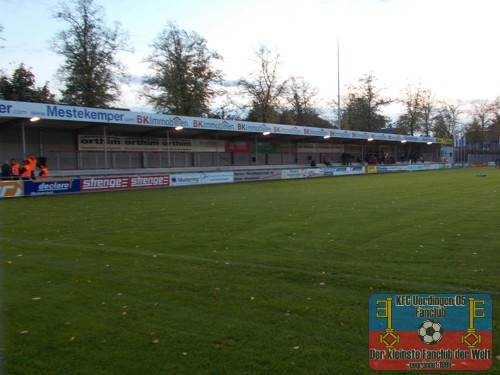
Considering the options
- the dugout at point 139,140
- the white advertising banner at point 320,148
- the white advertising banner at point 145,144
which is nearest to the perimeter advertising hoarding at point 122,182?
the dugout at point 139,140

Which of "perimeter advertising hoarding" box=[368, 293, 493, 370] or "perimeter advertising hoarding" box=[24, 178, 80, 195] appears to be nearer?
"perimeter advertising hoarding" box=[368, 293, 493, 370]

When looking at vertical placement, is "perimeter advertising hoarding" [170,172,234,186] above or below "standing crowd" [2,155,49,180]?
below

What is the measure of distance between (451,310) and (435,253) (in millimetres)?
3803

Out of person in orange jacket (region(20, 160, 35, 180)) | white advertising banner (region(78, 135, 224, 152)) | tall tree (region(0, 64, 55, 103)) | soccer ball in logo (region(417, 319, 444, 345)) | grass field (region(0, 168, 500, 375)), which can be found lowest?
grass field (region(0, 168, 500, 375))

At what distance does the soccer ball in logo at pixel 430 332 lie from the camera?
12.3ft

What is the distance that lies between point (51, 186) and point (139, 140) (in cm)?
1060

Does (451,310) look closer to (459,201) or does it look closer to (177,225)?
(177,225)

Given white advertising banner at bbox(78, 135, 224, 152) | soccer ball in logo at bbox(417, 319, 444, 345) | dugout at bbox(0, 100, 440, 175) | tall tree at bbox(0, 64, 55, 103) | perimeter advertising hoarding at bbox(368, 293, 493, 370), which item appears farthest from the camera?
tall tree at bbox(0, 64, 55, 103)

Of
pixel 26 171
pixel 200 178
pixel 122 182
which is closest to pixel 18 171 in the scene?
pixel 26 171

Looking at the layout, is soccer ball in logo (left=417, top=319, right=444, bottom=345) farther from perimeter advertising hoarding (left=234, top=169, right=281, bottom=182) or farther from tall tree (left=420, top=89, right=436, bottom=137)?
tall tree (left=420, top=89, right=436, bottom=137)

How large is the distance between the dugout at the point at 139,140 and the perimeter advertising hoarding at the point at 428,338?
21.7 metres

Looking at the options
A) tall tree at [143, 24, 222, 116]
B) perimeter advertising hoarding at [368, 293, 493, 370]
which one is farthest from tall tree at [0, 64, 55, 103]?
perimeter advertising hoarding at [368, 293, 493, 370]

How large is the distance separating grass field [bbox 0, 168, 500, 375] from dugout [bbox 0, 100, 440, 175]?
13904mm

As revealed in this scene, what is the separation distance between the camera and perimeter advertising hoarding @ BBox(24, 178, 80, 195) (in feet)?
69.5
